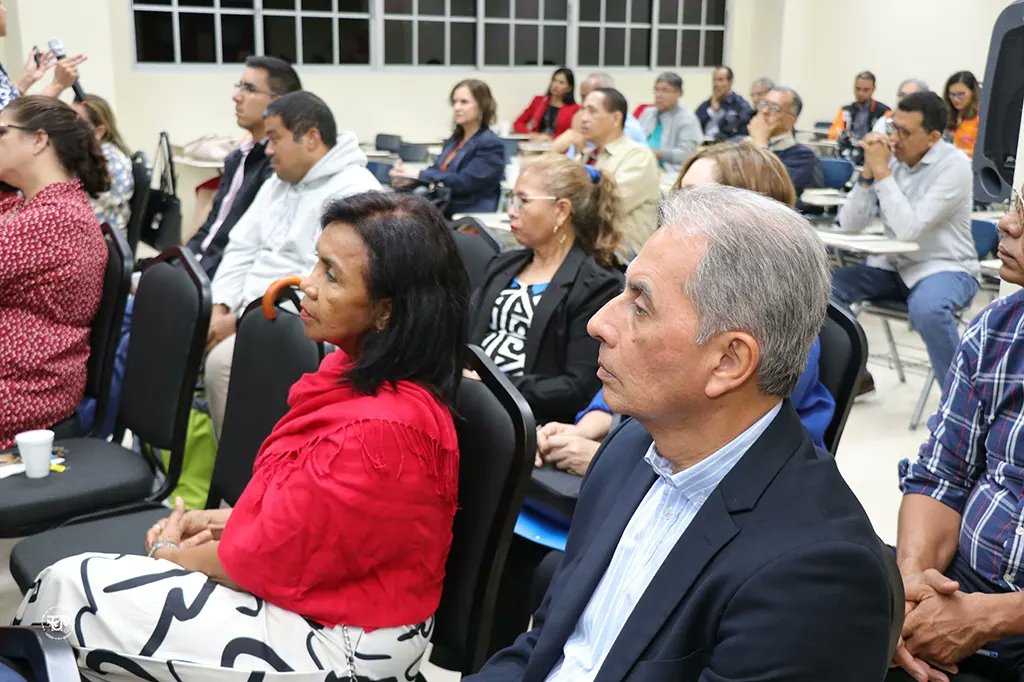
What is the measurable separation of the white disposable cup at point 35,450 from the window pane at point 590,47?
33.1 feet

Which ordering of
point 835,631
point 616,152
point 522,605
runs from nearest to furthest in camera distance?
point 835,631, point 522,605, point 616,152

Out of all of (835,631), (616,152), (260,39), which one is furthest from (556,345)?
(260,39)

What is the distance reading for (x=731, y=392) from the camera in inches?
46.3

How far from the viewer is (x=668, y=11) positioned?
12164 millimetres

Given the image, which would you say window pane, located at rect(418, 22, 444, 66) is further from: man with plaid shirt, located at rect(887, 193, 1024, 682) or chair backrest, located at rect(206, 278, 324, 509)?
man with plaid shirt, located at rect(887, 193, 1024, 682)

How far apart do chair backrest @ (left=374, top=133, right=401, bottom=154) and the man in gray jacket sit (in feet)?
7.53

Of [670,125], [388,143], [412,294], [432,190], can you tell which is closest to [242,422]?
[412,294]

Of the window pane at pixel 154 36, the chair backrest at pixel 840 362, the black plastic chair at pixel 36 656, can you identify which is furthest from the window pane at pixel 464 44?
the black plastic chair at pixel 36 656

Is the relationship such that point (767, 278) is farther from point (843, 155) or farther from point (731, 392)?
point (843, 155)

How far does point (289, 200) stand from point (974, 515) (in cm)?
264

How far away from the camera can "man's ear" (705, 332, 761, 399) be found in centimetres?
114

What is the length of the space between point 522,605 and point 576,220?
113 centimetres

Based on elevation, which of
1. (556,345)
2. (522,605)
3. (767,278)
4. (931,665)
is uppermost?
(767,278)

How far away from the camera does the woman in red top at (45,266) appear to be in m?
2.49
